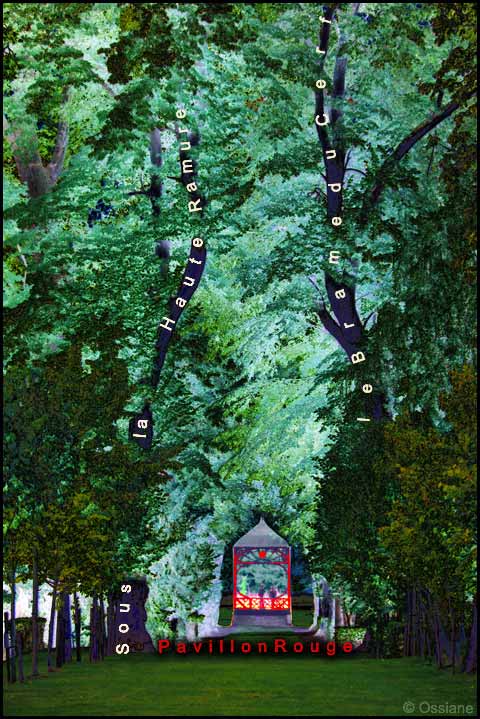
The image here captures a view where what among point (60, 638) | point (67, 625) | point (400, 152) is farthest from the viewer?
point (67, 625)

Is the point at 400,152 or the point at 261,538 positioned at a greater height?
the point at 400,152

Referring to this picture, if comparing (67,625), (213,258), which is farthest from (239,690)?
(213,258)

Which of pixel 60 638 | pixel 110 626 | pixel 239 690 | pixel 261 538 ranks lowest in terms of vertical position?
pixel 239 690

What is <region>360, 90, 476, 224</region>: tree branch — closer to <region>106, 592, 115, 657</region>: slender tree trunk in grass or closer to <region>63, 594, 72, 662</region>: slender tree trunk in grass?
<region>63, 594, 72, 662</region>: slender tree trunk in grass

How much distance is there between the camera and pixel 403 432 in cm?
2373

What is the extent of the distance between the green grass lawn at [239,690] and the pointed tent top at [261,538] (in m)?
13.2

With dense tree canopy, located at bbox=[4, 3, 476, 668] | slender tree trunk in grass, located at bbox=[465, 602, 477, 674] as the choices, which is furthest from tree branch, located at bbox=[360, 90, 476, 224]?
slender tree trunk in grass, located at bbox=[465, 602, 477, 674]

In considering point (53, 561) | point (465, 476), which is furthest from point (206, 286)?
point (465, 476)

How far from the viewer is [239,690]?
23.5m

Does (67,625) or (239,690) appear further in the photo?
(67,625)

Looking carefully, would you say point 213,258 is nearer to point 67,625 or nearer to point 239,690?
point 67,625

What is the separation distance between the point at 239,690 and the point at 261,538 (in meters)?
22.9

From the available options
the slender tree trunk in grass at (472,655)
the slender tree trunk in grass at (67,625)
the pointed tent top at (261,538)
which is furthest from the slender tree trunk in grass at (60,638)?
the pointed tent top at (261,538)

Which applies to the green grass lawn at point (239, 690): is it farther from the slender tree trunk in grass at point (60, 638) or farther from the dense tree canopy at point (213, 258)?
the dense tree canopy at point (213, 258)
